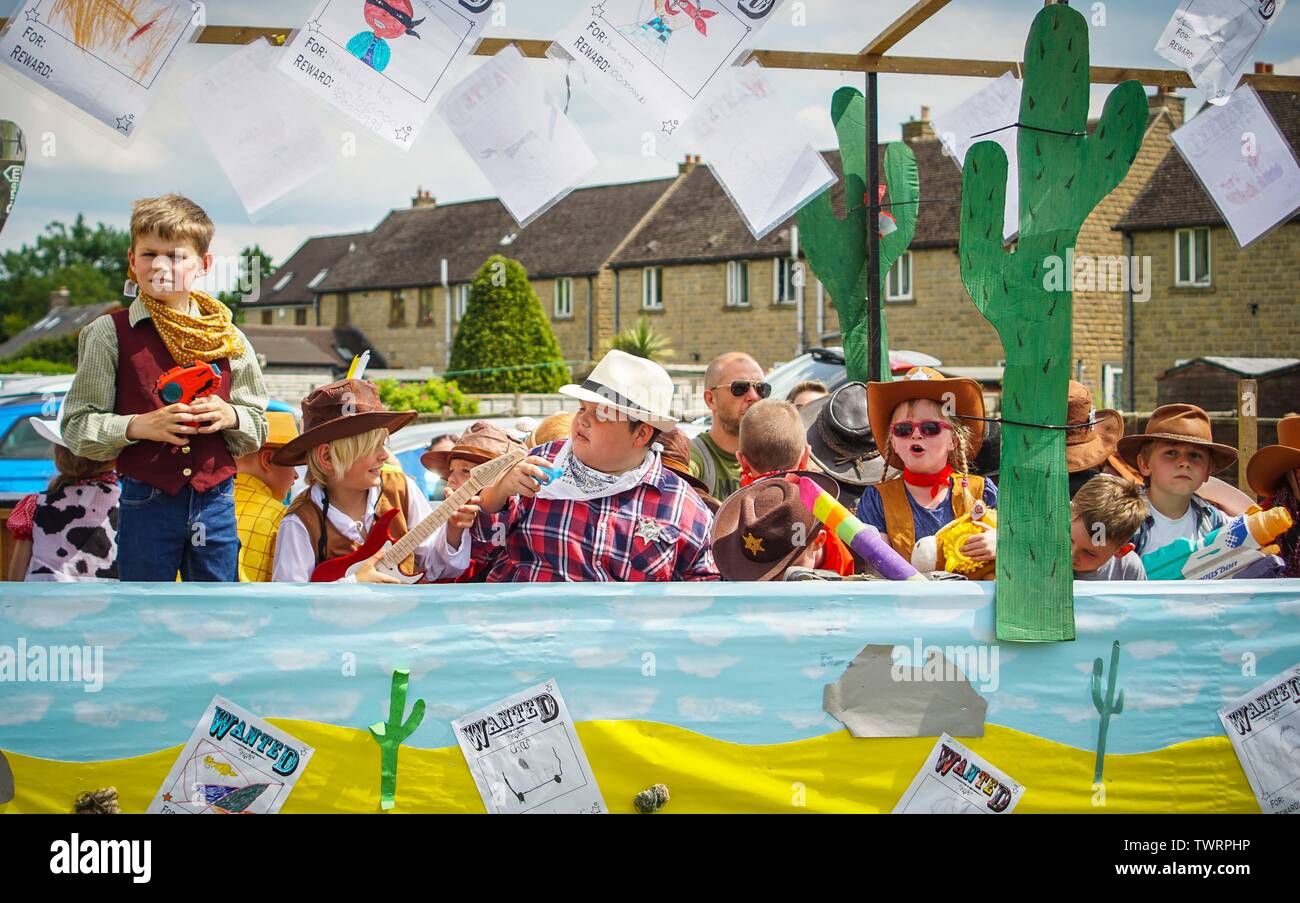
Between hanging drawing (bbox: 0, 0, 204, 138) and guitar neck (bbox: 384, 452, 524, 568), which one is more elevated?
hanging drawing (bbox: 0, 0, 204, 138)

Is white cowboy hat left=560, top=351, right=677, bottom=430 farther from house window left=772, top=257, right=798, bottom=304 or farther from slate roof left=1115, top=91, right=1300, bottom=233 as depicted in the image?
house window left=772, top=257, right=798, bottom=304

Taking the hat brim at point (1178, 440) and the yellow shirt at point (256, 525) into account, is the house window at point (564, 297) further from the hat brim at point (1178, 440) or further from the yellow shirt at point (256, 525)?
the yellow shirt at point (256, 525)

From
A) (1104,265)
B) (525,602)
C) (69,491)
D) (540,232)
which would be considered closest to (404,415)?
(525,602)

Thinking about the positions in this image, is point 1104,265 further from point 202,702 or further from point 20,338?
point 20,338

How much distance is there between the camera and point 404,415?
151 inches

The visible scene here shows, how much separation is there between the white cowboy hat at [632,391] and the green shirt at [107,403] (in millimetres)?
906

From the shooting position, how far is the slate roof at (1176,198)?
2989 centimetres

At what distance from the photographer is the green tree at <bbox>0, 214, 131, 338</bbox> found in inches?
4001

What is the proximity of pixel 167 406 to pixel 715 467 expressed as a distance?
7.85 feet

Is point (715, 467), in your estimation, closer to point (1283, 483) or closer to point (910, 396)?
point (910, 396)

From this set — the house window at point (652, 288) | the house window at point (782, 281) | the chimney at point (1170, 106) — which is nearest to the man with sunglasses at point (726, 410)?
the chimney at point (1170, 106)

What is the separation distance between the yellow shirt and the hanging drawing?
1.34m

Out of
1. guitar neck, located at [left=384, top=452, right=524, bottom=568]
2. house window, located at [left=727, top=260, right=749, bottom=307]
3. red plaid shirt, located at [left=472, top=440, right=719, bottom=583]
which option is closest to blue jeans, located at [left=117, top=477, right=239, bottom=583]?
guitar neck, located at [left=384, top=452, right=524, bottom=568]
